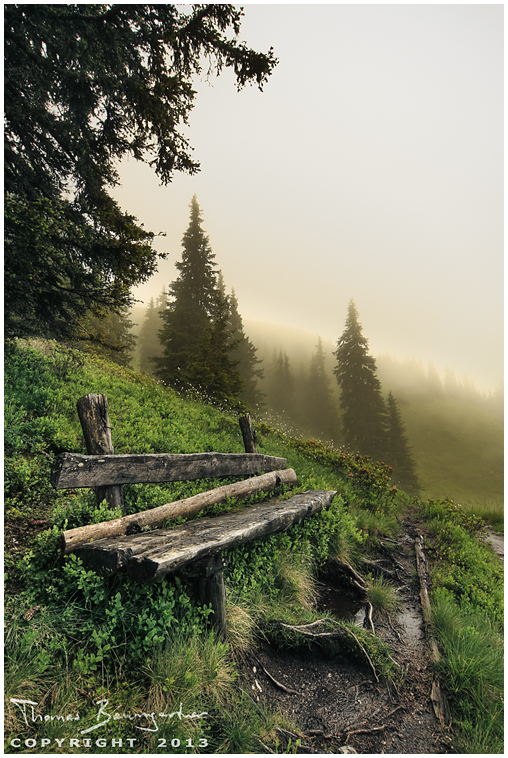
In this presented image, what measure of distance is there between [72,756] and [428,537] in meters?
9.62

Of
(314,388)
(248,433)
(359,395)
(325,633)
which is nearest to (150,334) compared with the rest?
(314,388)

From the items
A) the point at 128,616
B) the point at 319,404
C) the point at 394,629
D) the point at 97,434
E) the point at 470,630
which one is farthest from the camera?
the point at 319,404

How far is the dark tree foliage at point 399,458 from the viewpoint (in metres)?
Result: 23.9

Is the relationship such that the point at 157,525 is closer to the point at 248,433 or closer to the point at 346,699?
the point at 346,699

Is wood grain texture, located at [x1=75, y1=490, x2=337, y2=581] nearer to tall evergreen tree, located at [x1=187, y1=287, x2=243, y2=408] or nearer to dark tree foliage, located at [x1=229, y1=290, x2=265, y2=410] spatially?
tall evergreen tree, located at [x1=187, y1=287, x2=243, y2=408]

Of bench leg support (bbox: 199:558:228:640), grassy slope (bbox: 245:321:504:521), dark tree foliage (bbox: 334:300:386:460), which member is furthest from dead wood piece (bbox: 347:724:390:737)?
dark tree foliage (bbox: 334:300:386:460)

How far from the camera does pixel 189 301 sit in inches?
761

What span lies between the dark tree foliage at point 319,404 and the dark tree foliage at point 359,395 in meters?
9.25

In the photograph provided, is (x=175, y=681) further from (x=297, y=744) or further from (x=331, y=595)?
(x=331, y=595)

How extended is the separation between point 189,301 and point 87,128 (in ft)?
42.7

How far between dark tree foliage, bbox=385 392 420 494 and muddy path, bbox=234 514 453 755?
22.3 m

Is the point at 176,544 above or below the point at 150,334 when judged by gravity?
below

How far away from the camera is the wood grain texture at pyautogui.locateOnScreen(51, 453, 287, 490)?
3.10m

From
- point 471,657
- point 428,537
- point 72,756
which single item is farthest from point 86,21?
point 428,537
